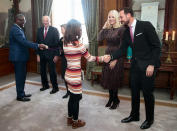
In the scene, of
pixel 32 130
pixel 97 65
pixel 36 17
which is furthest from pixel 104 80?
pixel 36 17

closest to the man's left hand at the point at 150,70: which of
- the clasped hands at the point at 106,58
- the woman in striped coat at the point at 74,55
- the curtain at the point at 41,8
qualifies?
the clasped hands at the point at 106,58

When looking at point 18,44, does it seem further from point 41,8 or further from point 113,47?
point 41,8

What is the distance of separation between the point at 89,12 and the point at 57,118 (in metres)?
3.16

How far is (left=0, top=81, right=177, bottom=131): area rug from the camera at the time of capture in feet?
8.93

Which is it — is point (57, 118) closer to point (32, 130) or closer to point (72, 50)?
point (32, 130)

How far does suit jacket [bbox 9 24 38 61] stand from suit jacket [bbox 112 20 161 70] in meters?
2.02

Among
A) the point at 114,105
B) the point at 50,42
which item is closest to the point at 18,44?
Answer: the point at 50,42

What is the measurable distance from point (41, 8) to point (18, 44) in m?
2.58

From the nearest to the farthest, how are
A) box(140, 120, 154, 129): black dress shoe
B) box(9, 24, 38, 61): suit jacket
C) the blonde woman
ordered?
box(140, 120, 154, 129): black dress shoe → the blonde woman → box(9, 24, 38, 61): suit jacket

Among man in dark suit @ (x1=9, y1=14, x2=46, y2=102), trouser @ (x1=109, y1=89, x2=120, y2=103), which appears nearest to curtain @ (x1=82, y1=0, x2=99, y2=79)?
trouser @ (x1=109, y1=89, x2=120, y2=103)

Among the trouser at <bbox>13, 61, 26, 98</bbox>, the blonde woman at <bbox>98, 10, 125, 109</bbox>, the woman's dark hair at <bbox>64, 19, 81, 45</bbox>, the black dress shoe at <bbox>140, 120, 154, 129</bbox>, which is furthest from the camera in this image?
the trouser at <bbox>13, 61, 26, 98</bbox>

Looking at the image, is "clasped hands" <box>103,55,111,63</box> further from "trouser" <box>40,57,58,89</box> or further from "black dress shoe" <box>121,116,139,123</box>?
"trouser" <box>40,57,58,89</box>

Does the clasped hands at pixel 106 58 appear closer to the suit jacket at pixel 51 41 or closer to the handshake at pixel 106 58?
the handshake at pixel 106 58

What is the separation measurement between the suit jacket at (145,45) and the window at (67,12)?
322 cm
